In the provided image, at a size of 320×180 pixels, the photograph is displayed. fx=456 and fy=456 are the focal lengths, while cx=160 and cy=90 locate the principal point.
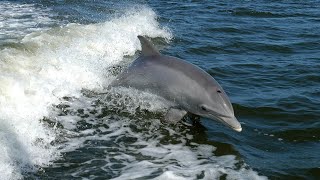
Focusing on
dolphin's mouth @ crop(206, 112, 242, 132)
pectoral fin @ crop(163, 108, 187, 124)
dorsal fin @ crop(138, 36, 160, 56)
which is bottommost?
pectoral fin @ crop(163, 108, 187, 124)

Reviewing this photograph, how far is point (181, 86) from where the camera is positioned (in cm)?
859

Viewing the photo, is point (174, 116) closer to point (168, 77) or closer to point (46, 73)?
point (168, 77)

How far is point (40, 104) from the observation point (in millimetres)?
9305

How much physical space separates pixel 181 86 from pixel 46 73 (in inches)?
165

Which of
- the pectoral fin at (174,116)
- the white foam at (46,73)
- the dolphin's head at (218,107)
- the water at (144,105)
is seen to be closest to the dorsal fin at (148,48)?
the water at (144,105)

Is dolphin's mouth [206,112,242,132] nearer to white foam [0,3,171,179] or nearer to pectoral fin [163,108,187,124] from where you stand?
pectoral fin [163,108,187,124]

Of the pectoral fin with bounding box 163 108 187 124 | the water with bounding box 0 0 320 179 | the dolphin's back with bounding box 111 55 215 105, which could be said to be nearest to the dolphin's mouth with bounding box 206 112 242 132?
the water with bounding box 0 0 320 179

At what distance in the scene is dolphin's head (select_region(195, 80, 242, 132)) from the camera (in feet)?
26.0

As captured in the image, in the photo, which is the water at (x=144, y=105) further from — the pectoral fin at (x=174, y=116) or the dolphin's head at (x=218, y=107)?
the dolphin's head at (x=218, y=107)

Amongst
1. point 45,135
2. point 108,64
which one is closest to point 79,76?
point 108,64

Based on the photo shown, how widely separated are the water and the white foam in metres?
0.03

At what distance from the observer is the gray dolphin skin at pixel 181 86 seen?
318 inches

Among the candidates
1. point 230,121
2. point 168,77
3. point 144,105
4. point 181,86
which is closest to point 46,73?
point 144,105

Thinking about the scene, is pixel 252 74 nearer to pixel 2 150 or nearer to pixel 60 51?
pixel 60 51
